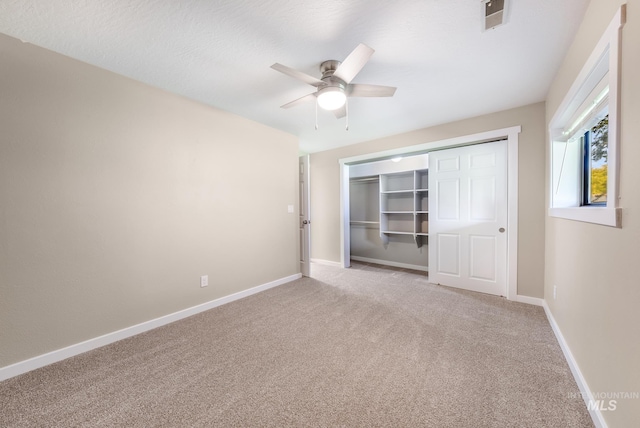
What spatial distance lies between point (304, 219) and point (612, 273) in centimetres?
344

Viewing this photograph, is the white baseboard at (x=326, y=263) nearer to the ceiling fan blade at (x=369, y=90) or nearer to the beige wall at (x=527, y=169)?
the beige wall at (x=527, y=169)

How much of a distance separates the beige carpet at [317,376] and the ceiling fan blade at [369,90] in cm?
215

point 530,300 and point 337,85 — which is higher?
point 337,85

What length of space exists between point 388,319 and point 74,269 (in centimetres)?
286

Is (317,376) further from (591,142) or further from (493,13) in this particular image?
(591,142)

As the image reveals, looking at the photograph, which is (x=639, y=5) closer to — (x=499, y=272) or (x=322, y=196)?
(x=499, y=272)

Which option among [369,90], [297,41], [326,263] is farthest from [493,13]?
[326,263]

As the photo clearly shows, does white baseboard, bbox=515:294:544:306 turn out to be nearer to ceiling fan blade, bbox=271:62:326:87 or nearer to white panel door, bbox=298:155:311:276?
white panel door, bbox=298:155:311:276

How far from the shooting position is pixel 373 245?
5.35 m

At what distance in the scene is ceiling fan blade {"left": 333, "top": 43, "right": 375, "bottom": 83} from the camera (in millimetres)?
1601

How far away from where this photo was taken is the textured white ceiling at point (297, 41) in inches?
59.5

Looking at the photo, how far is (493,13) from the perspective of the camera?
1521 millimetres

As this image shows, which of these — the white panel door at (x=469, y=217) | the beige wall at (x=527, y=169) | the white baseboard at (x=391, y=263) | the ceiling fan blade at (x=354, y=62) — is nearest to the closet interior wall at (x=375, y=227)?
the white baseboard at (x=391, y=263)

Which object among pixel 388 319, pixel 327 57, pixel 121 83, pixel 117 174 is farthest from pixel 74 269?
pixel 388 319
